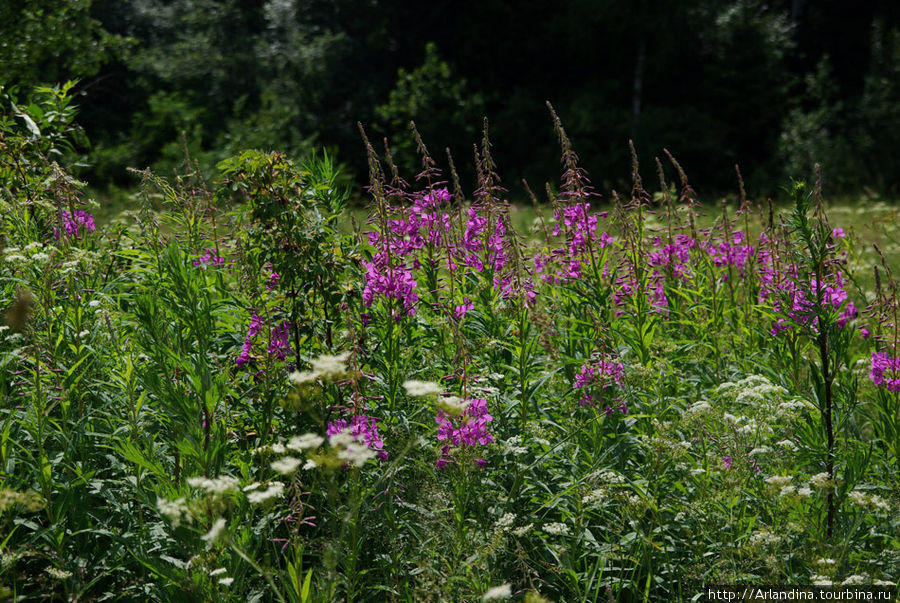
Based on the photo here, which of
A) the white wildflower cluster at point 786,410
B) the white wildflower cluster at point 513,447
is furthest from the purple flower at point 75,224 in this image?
the white wildflower cluster at point 786,410

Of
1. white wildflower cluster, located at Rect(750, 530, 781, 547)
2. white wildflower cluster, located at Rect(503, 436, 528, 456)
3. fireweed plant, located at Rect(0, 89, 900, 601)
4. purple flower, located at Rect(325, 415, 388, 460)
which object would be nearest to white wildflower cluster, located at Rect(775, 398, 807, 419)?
fireweed plant, located at Rect(0, 89, 900, 601)

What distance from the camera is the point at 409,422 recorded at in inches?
118

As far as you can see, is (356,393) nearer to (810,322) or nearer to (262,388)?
(262,388)

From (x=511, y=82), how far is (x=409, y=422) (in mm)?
20325

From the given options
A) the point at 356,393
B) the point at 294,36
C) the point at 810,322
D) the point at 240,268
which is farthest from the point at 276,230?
the point at 294,36

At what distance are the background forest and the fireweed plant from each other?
1428 cm

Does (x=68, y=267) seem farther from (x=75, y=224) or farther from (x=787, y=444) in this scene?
(x=787, y=444)

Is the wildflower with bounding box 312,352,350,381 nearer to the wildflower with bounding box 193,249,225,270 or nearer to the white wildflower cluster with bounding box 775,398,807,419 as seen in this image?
the white wildflower cluster with bounding box 775,398,807,419

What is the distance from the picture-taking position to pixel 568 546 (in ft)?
9.25

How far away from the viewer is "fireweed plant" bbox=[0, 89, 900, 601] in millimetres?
2549

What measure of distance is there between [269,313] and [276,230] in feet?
1.08

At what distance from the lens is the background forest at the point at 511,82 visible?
18.4 metres

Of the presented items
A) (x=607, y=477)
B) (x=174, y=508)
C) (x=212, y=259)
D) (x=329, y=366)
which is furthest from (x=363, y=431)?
(x=212, y=259)

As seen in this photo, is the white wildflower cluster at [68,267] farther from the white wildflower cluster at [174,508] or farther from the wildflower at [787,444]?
the wildflower at [787,444]
